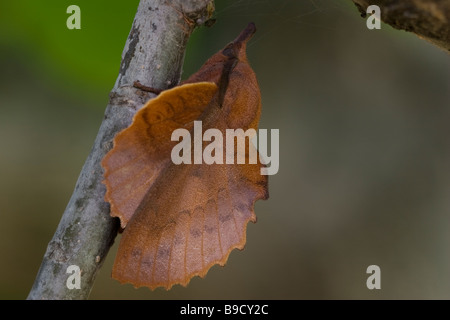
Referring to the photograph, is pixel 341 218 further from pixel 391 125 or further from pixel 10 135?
pixel 10 135

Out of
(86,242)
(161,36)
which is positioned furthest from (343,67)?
(86,242)

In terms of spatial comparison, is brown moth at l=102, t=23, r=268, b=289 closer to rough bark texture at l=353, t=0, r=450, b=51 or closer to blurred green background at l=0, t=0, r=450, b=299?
rough bark texture at l=353, t=0, r=450, b=51

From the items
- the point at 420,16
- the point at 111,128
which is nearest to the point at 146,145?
the point at 111,128

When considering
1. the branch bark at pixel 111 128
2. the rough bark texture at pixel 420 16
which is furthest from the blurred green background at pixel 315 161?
the rough bark texture at pixel 420 16

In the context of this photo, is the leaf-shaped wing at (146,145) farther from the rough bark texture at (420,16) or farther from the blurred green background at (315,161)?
the blurred green background at (315,161)

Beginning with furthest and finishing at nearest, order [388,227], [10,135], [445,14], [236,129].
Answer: [10,135], [388,227], [236,129], [445,14]
